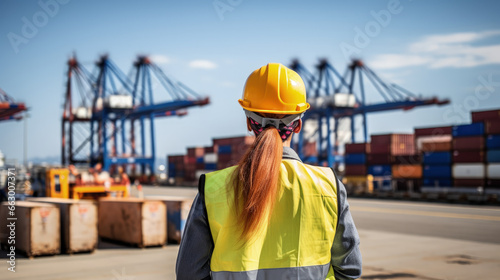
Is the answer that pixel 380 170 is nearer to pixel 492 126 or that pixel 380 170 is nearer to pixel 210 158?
pixel 492 126

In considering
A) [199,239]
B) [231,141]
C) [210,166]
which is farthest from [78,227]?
[210,166]

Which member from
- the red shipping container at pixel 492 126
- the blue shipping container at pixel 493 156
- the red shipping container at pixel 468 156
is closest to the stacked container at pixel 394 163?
the red shipping container at pixel 468 156

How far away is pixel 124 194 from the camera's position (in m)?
17.0

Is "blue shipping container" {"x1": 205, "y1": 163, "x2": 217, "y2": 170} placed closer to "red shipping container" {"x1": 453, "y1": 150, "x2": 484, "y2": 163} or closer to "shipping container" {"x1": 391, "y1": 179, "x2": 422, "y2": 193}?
"shipping container" {"x1": 391, "y1": 179, "x2": 422, "y2": 193}

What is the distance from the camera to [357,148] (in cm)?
3994

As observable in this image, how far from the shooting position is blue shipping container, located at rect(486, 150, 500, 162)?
2922cm

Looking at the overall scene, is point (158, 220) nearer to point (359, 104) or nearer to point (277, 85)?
point (277, 85)

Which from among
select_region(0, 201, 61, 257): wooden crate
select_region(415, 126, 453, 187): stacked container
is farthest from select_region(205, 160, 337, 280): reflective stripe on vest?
select_region(415, 126, 453, 187): stacked container

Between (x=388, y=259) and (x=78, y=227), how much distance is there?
22.2 feet

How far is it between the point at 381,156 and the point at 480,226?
21960 mm

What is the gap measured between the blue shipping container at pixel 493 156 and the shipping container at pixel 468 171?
529 mm

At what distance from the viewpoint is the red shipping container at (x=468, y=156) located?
98.6 feet

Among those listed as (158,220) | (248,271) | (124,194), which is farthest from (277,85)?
(124,194)

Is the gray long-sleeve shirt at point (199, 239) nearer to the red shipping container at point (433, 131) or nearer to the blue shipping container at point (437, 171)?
the blue shipping container at point (437, 171)
